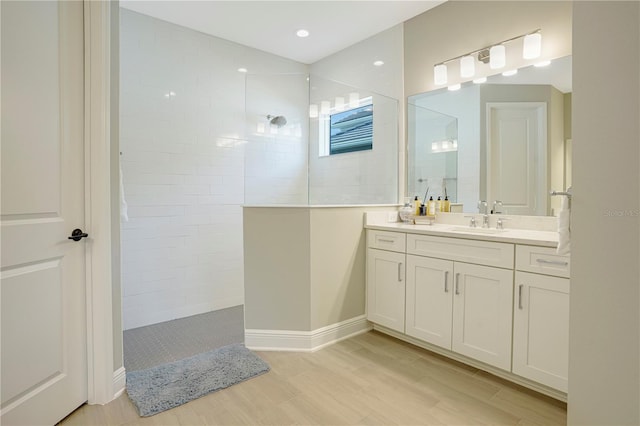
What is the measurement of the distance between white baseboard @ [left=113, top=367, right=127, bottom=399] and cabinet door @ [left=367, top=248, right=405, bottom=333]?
177cm

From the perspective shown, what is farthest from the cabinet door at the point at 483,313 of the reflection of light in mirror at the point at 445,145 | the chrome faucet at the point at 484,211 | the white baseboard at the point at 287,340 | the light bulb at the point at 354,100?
the light bulb at the point at 354,100

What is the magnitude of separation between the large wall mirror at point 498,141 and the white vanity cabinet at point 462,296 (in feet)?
2.06

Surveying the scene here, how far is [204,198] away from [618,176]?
314cm

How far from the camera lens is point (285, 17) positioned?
312 centimetres

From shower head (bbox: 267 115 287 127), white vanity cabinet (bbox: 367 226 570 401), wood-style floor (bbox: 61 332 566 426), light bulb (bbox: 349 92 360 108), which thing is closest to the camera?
wood-style floor (bbox: 61 332 566 426)

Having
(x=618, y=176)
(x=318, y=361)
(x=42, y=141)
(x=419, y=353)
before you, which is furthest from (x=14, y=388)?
(x=618, y=176)

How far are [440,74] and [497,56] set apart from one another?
1.52 ft

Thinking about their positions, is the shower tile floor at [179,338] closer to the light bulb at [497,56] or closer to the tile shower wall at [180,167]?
the tile shower wall at [180,167]

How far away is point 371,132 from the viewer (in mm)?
3355

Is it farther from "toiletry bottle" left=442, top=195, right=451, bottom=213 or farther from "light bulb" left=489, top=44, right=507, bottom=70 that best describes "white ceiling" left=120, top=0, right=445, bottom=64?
"toiletry bottle" left=442, top=195, right=451, bottom=213

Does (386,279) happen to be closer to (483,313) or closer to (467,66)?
(483,313)

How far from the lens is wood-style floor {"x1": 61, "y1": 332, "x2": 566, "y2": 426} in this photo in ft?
5.77

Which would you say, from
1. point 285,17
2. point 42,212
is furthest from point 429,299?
point 285,17

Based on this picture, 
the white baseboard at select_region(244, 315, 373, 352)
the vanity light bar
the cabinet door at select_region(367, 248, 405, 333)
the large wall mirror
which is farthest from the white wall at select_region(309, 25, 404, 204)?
the white baseboard at select_region(244, 315, 373, 352)
